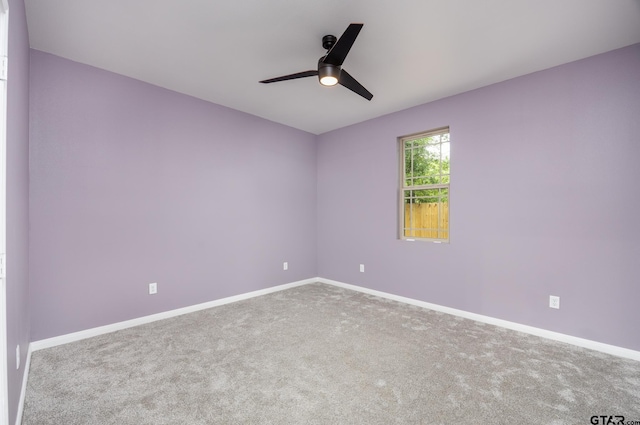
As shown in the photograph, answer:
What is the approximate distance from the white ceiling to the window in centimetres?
77

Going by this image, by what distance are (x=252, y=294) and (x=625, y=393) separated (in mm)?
3736

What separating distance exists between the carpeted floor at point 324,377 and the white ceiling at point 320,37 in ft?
8.67

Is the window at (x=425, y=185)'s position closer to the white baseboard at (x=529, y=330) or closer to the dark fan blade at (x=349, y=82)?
the white baseboard at (x=529, y=330)

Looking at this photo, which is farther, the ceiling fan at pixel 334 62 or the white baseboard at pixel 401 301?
the white baseboard at pixel 401 301

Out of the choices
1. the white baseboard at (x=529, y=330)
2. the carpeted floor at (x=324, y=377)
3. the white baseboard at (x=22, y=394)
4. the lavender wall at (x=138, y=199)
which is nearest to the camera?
the white baseboard at (x=22, y=394)

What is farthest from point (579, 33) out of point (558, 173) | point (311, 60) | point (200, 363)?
point (200, 363)

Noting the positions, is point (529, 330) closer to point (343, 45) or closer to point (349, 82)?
point (349, 82)

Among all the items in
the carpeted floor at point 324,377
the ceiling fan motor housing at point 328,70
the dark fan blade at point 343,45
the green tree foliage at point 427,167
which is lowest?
the carpeted floor at point 324,377

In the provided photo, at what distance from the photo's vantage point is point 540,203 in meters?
2.90

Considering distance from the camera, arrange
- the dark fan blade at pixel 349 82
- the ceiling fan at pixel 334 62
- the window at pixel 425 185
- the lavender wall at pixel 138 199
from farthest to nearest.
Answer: the window at pixel 425 185, the lavender wall at pixel 138 199, the dark fan blade at pixel 349 82, the ceiling fan at pixel 334 62

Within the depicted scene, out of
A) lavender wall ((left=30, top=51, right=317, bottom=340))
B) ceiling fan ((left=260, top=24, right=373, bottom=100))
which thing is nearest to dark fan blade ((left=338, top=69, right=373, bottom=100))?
ceiling fan ((left=260, top=24, right=373, bottom=100))

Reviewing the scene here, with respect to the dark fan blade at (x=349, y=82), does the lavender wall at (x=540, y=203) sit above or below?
below

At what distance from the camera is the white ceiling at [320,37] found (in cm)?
204

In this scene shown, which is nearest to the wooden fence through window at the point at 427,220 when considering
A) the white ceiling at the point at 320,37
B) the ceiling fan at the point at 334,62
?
the white ceiling at the point at 320,37
